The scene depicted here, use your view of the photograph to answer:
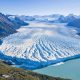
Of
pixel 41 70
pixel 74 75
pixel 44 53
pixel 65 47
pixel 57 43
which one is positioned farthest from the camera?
pixel 57 43

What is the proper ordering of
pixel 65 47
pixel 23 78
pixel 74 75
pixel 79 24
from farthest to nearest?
pixel 79 24 → pixel 65 47 → pixel 74 75 → pixel 23 78

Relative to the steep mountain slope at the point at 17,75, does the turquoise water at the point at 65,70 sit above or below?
below

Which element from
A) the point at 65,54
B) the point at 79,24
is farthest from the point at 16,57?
the point at 79,24

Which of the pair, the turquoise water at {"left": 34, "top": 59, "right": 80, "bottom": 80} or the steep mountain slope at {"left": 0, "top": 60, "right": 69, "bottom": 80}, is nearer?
the steep mountain slope at {"left": 0, "top": 60, "right": 69, "bottom": 80}

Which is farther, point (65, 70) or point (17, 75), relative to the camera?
point (65, 70)

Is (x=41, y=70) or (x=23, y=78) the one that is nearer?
(x=23, y=78)

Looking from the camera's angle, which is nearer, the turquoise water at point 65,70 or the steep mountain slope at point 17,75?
the steep mountain slope at point 17,75

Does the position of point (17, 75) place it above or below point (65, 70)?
above

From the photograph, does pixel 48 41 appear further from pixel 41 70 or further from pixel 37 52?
pixel 41 70
